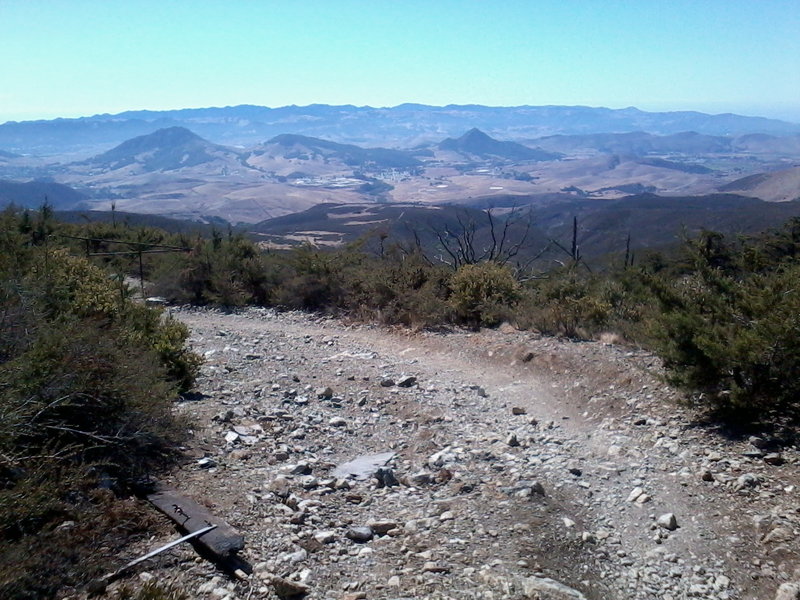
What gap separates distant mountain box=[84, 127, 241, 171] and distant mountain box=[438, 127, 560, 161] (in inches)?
2349

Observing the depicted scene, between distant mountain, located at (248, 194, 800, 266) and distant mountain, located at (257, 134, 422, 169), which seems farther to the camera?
distant mountain, located at (257, 134, 422, 169)

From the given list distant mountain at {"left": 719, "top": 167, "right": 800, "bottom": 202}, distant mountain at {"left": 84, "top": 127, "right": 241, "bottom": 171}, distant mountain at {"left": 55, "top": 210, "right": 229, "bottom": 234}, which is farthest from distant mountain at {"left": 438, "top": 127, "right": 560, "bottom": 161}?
distant mountain at {"left": 55, "top": 210, "right": 229, "bottom": 234}

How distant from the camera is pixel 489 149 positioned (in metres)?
182

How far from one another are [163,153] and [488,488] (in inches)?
7032

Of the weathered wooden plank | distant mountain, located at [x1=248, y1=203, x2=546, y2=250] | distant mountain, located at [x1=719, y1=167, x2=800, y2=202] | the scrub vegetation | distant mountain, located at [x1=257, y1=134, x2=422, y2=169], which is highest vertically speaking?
distant mountain, located at [x1=257, y1=134, x2=422, y2=169]

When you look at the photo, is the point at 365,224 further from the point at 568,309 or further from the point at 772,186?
the point at 772,186

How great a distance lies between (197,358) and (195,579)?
4.78 meters

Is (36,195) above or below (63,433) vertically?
below

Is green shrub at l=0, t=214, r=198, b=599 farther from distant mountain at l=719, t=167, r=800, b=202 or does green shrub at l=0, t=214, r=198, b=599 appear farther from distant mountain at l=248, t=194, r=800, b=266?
distant mountain at l=719, t=167, r=800, b=202

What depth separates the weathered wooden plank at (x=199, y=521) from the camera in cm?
419

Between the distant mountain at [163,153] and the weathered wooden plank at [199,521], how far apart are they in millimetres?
160825

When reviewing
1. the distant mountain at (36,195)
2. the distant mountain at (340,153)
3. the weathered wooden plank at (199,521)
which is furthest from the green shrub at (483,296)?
the distant mountain at (340,153)

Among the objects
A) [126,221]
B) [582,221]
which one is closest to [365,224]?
[582,221]

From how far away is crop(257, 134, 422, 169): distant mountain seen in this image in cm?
15675
